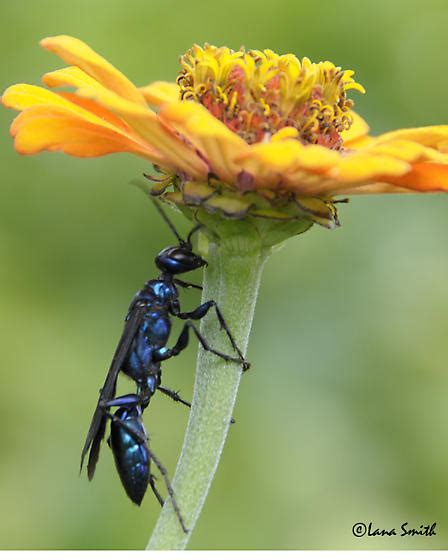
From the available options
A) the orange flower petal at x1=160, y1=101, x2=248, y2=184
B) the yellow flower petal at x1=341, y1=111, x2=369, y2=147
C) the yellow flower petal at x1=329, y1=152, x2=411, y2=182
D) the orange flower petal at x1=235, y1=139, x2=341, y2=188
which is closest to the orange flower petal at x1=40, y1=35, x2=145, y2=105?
the orange flower petal at x1=160, y1=101, x2=248, y2=184

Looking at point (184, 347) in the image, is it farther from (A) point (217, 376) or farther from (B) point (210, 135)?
(B) point (210, 135)

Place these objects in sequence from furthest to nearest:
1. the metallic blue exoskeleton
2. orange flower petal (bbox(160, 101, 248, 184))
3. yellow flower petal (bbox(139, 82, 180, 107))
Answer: the metallic blue exoskeleton → yellow flower petal (bbox(139, 82, 180, 107)) → orange flower petal (bbox(160, 101, 248, 184))

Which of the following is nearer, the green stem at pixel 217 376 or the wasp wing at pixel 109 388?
the green stem at pixel 217 376

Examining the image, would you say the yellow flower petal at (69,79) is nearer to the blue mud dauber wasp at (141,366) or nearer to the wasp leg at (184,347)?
the blue mud dauber wasp at (141,366)

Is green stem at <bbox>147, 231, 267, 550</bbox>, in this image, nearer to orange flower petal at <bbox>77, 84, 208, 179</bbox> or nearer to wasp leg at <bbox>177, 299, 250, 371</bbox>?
wasp leg at <bbox>177, 299, 250, 371</bbox>

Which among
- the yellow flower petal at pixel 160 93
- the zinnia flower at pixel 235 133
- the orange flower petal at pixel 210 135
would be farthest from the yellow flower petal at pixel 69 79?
the orange flower petal at pixel 210 135

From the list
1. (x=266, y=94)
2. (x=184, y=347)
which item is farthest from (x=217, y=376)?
(x=266, y=94)

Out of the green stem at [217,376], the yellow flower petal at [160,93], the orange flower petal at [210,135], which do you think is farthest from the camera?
the yellow flower petal at [160,93]
